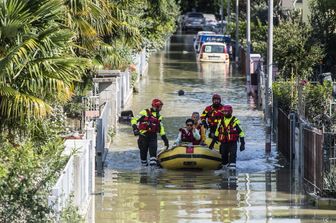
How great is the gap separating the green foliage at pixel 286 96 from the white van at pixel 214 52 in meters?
29.3

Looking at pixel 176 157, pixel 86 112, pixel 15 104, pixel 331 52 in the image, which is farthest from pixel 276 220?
pixel 331 52

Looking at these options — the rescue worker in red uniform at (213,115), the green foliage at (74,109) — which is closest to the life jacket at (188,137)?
the rescue worker in red uniform at (213,115)

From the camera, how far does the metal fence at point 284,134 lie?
26484mm

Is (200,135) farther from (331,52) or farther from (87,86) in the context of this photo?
(331,52)

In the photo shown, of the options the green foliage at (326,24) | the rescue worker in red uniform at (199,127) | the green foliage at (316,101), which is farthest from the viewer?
the green foliage at (326,24)

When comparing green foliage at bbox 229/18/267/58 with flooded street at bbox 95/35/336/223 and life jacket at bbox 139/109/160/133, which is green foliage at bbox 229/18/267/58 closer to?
flooded street at bbox 95/35/336/223

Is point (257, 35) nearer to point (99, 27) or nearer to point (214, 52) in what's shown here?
point (214, 52)

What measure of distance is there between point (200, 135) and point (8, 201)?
11.7 meters

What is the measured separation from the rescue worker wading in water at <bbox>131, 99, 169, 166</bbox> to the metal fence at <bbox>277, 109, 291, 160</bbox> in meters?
3.03

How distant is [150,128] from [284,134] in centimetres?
367

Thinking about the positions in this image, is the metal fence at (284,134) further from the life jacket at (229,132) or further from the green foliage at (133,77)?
the green foliage at (133,77)

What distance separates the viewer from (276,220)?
62.0ft

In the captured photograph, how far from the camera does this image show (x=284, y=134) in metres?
27.3

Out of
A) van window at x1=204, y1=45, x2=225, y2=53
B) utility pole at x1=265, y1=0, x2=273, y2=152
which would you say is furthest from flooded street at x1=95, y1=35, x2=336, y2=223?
van window at x1=204, y1=45, x2=225, y2=53
